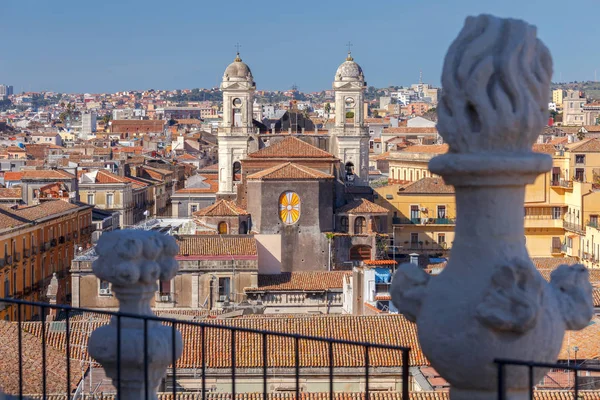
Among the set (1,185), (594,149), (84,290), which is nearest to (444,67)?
(84,290)

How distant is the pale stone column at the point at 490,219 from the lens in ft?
14.0

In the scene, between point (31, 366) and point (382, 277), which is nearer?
point (31, 366)

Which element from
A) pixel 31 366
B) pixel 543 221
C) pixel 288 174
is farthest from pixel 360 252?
pixel 31 366

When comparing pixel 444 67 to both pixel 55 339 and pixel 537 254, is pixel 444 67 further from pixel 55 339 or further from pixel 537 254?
pixel 537 254

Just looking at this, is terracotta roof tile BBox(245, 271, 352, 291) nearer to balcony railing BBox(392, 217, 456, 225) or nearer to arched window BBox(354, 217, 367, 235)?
arched window BBox(354, 217, 367, 235)

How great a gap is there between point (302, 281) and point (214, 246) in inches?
104

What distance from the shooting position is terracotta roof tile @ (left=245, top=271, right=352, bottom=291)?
109 feet

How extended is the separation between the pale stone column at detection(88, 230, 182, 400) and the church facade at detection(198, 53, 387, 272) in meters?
35.2

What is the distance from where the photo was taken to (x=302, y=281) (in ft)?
112

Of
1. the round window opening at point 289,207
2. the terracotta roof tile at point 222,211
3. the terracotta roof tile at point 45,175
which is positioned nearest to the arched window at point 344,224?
the round window opening at point 289,207

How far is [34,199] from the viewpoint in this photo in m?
51.5

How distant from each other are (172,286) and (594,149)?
24234 millimetres

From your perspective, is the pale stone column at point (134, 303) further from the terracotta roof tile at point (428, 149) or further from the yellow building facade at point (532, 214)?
the terracotta roof tile at point (428, 149)

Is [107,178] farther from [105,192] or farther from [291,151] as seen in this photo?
[291,151]
